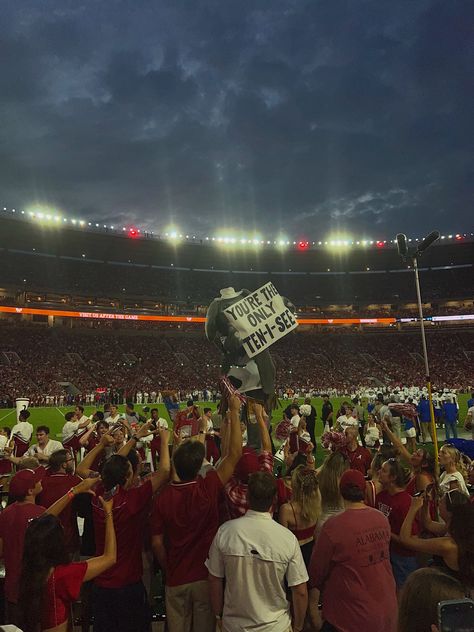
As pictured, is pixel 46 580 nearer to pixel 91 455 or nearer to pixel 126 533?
pixel 126 533

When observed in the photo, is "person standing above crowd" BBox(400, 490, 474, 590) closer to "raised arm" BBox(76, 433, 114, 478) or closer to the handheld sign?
"raised arm" BBox(76, 433, 114, 478)

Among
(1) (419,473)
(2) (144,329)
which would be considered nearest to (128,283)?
(2) (144,329)

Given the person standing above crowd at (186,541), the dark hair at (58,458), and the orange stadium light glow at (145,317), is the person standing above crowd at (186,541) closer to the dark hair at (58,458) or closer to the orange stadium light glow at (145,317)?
the dark hair at (58,458)

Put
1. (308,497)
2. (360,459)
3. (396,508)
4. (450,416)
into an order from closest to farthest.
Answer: (308,497) < (396,508) < (360,459) < (450,416)

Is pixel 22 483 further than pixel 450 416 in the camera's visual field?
No

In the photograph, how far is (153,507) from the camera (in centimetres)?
364

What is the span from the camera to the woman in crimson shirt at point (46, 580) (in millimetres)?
2660

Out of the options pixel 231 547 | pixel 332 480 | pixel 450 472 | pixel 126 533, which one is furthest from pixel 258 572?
pixel 450 472

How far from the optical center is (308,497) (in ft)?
14.1

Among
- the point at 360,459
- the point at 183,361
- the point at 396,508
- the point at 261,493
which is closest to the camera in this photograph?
the point at 261,493

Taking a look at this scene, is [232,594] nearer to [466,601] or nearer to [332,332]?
[466,601]

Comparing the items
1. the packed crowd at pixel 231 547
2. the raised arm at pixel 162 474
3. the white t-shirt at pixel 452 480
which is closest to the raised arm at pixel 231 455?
the packed crowd at pixel 231 547

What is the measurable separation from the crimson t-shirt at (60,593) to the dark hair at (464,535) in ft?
7.24

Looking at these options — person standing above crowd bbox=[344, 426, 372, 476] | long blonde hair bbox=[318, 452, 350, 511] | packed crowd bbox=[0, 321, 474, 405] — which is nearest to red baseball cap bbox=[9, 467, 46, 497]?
long blonde hair bbox=[318, 452, 350, 511]
